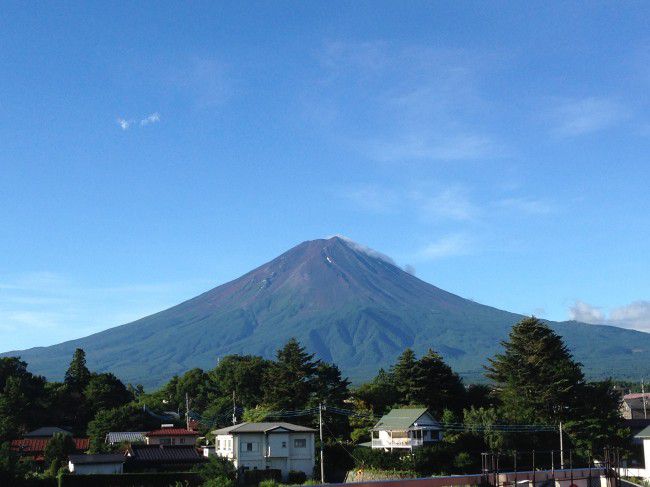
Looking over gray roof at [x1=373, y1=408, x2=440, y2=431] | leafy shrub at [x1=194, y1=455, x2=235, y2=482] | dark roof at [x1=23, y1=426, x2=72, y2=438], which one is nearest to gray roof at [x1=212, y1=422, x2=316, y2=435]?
gray roof at [x1=373, y1=408, x2=440, y2=431]

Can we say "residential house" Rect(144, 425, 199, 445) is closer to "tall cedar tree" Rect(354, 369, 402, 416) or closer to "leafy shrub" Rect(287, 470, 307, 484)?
"leafy shrub" Rect(287, 470, 307, 484)

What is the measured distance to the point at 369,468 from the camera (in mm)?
53719

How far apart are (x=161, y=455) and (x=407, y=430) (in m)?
17.8

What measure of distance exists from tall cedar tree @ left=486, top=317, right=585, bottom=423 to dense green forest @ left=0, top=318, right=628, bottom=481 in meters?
0.08

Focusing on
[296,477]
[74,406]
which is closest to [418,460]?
[296,477]

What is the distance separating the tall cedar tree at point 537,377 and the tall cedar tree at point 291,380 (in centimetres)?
1539

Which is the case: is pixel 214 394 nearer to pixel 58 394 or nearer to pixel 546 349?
pixel 58 394

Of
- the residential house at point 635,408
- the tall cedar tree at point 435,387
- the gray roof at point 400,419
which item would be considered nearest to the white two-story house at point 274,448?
the gray roof at point 400,419

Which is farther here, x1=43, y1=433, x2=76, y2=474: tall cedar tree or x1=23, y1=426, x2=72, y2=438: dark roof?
x1=23, y1=426, x2=72, y2=438: dark roof

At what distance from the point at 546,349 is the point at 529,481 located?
841 inches

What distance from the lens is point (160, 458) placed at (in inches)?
2254

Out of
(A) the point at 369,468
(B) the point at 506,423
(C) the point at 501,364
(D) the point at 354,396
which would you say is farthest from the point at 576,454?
(D) the point at 354,396

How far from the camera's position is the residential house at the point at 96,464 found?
175 ft

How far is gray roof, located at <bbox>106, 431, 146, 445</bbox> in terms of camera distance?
65625 mm
